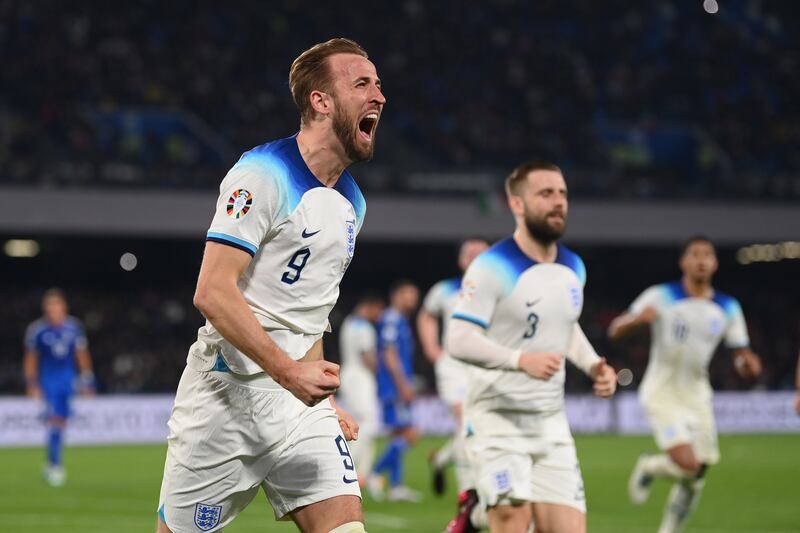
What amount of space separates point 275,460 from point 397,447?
34.2 ft

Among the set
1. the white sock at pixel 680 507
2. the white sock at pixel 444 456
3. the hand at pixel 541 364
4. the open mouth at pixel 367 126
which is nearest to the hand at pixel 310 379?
the open mouth at pixel 367 126

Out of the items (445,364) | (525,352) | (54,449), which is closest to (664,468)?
(445,364)

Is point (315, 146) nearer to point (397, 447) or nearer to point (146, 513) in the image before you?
point (146, 513)

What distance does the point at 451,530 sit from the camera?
26.6 feet

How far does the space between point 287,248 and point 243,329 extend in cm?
44

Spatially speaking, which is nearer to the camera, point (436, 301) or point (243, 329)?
point (243, 329)

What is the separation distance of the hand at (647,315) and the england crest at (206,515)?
662 cm

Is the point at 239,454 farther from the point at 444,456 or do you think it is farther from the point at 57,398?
the point at 57,398

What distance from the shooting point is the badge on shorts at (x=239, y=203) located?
14.6 ft

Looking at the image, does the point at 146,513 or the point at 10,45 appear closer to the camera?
the point at 146,513

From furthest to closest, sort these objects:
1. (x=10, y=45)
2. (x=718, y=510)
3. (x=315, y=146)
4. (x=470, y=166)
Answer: (x=470, y=166) → (x=10, y=45) → (x=718, y=510) → (x=315, y=146)

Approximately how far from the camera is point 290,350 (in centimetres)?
472

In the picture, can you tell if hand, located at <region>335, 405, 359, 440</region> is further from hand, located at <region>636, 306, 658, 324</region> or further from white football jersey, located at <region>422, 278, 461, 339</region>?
white football jersey, located at <region>422, 278, 461, 339</region>

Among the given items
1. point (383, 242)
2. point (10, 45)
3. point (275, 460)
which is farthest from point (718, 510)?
point (10, 45)
